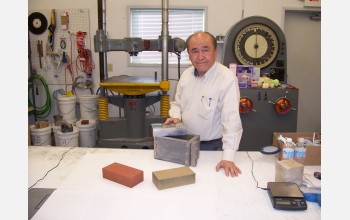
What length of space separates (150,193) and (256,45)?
2.13 m

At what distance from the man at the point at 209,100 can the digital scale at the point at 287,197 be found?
385 mm

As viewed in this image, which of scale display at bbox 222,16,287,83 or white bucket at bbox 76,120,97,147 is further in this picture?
white bucket at bbox 76,120,97,147

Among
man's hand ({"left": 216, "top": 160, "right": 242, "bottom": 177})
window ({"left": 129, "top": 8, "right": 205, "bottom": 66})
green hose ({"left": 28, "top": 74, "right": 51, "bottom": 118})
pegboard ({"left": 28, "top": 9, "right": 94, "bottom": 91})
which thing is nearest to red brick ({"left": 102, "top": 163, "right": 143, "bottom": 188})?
man's hand ({"left": 216, "top": 160, "right": 242, "bottom": 177})

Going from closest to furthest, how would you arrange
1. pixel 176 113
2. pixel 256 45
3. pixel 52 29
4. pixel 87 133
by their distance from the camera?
pixel 176 113
pixel 256 45
pixel 87 133
pixel 52 29

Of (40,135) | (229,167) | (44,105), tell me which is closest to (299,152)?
(229,167)

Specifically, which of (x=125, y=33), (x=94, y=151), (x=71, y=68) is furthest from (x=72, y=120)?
(x=94, y=151)

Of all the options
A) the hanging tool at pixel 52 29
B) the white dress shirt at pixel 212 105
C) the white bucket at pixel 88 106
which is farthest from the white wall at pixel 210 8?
the white dress shirt at pixel 212 105

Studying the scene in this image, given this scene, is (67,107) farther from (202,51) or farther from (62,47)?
(202,51)

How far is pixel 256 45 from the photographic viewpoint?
9.53ft

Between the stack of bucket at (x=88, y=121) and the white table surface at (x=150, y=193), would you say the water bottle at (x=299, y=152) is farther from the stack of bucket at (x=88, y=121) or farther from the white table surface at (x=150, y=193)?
the stack of bucket at (x=88, y=121)

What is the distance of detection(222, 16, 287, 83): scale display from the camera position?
2.88m

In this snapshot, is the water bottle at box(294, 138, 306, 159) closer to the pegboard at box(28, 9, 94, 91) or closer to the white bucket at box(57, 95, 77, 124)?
the white bucket at box(57, 95, 77, 124)

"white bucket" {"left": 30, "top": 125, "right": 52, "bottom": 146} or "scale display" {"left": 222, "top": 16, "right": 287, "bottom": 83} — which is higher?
"scale display" {"left": 222, "top": 16, "right": 287, "bottom": 83}

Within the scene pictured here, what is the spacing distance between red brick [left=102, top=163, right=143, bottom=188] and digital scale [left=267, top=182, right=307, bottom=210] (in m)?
0.61
